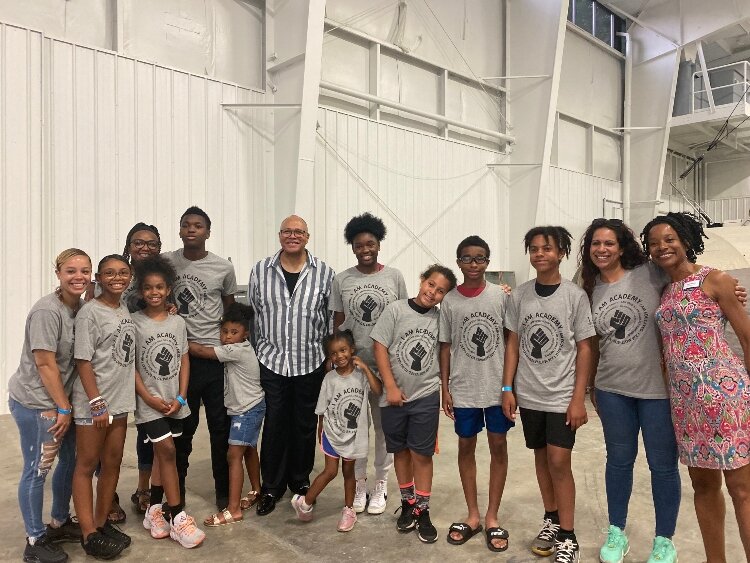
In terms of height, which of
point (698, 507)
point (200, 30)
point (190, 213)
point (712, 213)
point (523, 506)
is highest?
point (200, 30)

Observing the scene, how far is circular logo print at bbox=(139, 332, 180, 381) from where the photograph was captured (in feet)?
8.73

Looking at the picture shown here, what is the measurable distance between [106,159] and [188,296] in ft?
10.9

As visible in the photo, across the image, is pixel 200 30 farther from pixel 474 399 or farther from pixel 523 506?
pixel 523 506

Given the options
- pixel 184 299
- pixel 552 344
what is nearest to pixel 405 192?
pixel 184 299

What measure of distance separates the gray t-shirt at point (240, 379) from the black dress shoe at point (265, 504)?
0.54 meters

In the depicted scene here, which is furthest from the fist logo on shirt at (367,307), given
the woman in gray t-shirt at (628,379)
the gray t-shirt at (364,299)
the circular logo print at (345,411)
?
the woman in gray t-shirt at (628,379)

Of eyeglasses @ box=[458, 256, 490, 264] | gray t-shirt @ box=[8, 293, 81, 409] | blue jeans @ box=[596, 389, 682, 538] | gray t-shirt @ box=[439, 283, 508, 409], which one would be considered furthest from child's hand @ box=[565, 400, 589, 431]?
gray t-shirt @ box=[8, 293, 81, 409]

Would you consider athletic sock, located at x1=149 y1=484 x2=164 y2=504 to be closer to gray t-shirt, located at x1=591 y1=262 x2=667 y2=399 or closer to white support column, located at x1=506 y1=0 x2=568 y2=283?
gray t-shirt, located at x1=591 y1=262 x2=667 y2=399

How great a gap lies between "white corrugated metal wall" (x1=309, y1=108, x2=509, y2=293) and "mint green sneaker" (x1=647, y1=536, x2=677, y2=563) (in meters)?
5.18

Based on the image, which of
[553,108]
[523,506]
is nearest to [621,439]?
[523,506]

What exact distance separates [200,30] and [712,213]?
15480 millimetres

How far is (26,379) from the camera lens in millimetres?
2381

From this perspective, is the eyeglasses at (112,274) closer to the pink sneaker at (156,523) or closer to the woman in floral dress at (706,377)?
the pink sneaker at (156,523)

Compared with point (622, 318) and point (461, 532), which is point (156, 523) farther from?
point (622, 318)
